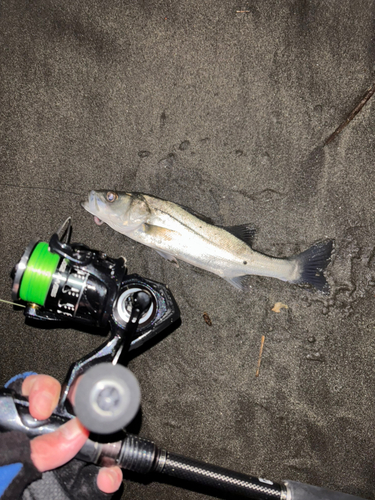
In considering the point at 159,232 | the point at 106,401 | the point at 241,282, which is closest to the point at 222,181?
the point at 159,232

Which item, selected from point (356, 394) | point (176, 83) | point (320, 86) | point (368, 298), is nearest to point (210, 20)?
point (176, 83)

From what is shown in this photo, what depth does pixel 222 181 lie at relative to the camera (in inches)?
101

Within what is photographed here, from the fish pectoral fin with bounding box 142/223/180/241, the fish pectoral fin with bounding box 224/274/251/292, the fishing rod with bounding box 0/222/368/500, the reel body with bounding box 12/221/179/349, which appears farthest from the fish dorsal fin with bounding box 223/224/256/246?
the reel body with bounding box 12/221/179/349

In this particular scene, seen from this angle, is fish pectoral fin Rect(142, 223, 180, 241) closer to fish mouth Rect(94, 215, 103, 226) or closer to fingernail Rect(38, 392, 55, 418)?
fish mouth Rect(94, 215, 103, 226)

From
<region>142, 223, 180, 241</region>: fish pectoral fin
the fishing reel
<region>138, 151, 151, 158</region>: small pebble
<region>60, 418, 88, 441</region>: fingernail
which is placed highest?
<region>138, 151, 151, 158</region>: small pebble

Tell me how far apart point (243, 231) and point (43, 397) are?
5.15ft

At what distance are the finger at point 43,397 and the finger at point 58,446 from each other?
103 mm

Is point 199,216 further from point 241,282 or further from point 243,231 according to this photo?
point 241,282

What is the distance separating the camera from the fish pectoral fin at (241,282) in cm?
245

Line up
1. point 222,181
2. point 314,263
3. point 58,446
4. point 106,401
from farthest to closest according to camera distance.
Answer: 1. point 222,181
2. point 314,263
3. point 58,446
4. point 106,401

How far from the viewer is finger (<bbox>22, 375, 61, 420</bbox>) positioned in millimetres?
1624

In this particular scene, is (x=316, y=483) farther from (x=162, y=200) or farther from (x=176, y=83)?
(x=176, y=83)

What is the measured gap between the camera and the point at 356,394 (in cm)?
241

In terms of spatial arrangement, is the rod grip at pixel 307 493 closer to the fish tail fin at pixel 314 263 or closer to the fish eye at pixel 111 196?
the fish tail fin at pixel 314 263
